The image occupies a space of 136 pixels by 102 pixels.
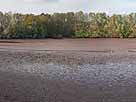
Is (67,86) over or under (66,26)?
over

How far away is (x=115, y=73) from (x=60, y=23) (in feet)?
283

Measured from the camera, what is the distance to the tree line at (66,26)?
101 meters

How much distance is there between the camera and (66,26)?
109125 millimetres

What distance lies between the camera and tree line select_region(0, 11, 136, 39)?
3959 inches

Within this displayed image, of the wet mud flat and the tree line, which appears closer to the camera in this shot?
the wet mud flat

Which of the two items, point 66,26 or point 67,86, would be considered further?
point 66,26

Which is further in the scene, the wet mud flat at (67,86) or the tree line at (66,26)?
the tree line at (66,26)

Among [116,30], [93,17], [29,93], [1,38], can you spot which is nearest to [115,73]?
[29,93]

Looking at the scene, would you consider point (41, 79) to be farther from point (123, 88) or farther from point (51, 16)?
point (51, 16)

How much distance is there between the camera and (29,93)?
16641 mm

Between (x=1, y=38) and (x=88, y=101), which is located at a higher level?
(x=88, y=101)

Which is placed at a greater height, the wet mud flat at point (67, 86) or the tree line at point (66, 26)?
the wet mud flat at point (67, 86)

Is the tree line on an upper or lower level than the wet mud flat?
lower

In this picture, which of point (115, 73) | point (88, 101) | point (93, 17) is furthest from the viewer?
point (93, 17)
